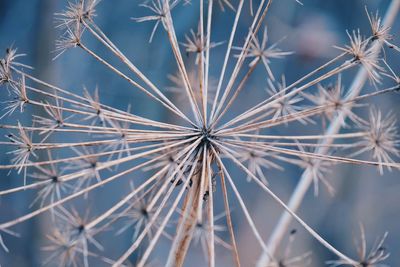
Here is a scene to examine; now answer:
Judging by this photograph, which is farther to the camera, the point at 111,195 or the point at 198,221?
the point at 111,195

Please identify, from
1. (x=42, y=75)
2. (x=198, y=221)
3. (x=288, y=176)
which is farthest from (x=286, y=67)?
(x=198, y=221)

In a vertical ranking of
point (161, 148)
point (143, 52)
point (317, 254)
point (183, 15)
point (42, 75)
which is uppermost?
point (183, 15)

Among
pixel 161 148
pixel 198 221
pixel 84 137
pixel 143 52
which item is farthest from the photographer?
pixel 143 52

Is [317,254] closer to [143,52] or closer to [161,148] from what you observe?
[143,52]

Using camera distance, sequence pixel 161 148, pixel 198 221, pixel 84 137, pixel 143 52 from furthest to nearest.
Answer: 1. pixel 143 52
2. pixel 84 137
3. pixel 161 148
4. pixel 198 221

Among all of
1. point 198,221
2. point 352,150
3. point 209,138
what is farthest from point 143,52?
point 198,221

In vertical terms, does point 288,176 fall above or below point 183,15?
below
